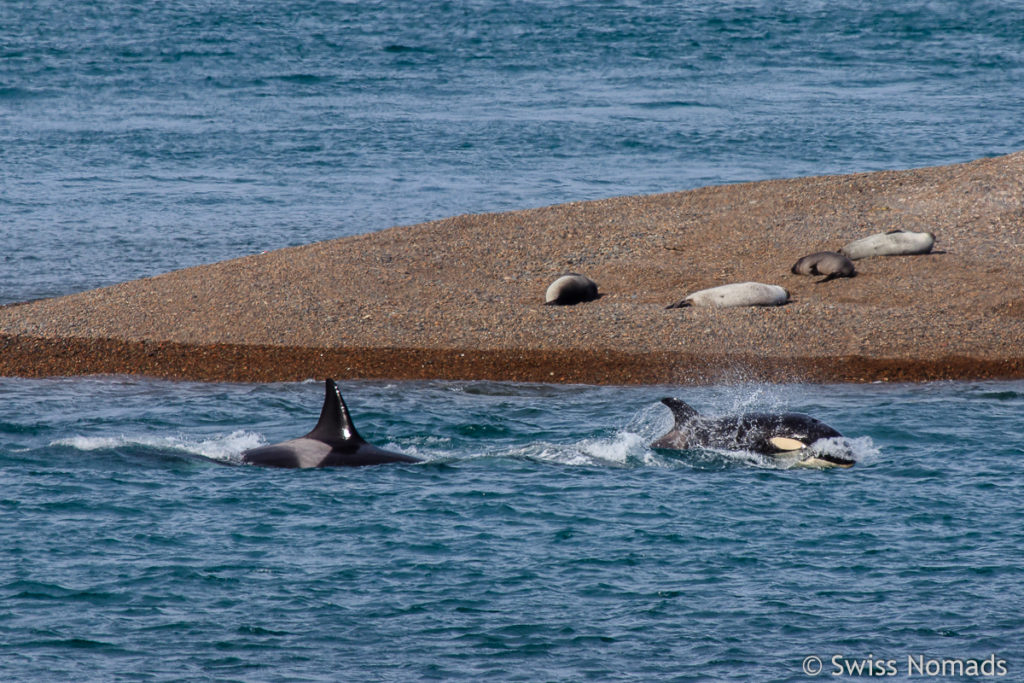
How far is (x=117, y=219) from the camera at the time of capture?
33.8 meters

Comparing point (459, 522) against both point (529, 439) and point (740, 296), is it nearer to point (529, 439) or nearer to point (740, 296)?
point (529, 439)

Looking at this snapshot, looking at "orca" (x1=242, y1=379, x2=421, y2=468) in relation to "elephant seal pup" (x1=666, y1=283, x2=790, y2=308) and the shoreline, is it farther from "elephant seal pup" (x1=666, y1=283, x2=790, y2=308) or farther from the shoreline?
"elephant seal pup" (x1=666, y1=283, x2=790, y2=308)

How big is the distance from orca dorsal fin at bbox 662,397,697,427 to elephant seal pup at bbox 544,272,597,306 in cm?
776

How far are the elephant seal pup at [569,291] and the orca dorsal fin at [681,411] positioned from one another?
25.5 feet

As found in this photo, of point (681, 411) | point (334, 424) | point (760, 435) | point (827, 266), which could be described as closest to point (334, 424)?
point (334, 424)

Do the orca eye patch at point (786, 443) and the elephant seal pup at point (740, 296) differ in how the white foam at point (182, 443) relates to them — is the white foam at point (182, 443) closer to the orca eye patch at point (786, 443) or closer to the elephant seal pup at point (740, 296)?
the orca eye patch at point (786, 443)

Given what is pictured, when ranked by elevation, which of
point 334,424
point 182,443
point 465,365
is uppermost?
point 334,424

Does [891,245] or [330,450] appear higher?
[891,245]

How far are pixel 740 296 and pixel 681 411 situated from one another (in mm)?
7741

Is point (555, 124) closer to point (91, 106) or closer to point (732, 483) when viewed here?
point (91, 106)

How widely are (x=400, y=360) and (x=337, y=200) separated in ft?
55.4

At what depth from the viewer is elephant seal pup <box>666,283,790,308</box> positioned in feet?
73.4

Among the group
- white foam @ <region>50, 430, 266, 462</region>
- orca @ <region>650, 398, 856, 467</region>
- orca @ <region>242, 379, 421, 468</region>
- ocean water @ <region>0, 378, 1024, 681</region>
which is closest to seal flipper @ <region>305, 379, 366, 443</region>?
orca @ <region>242, 379, 421, 468</region>

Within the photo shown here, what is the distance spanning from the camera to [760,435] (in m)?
15.0
